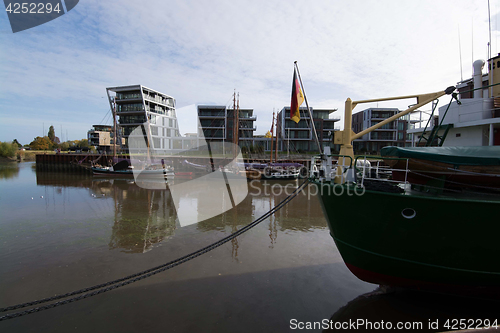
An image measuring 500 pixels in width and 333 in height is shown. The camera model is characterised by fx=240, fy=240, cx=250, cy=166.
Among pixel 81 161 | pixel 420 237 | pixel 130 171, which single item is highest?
pixel 81 161

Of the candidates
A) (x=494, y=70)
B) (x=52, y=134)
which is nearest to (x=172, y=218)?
(x=494, y=70)

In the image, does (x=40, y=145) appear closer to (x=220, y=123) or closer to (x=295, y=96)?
(x=220, y=123)

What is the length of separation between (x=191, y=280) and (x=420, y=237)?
5.35 metres

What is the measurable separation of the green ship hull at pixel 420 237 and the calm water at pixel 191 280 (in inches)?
33.8

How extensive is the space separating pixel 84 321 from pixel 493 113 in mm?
13012

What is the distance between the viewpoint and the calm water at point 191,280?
4.85 m

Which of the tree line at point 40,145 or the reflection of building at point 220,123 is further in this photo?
the tree line at point 40,145

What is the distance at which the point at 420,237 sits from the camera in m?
4.75

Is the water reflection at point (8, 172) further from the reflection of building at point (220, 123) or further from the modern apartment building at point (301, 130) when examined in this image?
the modern apartment building at point (301, 130)

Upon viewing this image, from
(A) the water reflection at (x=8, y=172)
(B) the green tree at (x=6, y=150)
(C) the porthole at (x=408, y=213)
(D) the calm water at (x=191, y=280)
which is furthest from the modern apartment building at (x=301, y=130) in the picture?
(B) the green tree at (x=6, y=150)

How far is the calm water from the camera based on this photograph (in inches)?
191

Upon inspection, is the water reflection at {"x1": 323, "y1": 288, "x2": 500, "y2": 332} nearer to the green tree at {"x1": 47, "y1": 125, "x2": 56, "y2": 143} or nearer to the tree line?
the tree line

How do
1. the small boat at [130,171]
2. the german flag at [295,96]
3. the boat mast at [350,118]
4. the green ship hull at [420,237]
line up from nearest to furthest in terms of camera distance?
the green ship hull at [420,237] → the boat mast at [350,118] → the german flag at [295,96] → the small boat at [130,171]

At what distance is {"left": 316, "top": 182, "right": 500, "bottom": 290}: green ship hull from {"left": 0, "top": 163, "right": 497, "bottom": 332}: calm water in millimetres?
858
